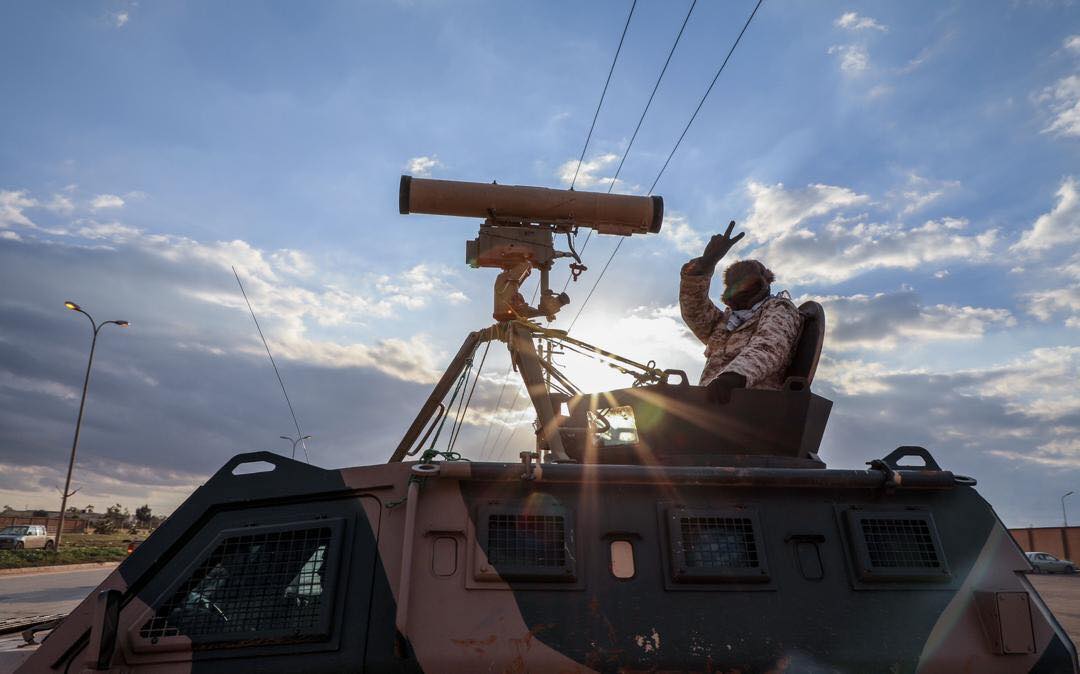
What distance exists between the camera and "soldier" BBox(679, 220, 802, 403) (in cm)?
452

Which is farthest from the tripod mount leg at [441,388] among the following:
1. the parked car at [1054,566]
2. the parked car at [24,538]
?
the parked car at [1054,566]

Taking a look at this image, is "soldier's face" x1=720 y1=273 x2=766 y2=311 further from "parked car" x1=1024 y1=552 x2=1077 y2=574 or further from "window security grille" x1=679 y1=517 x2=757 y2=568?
"parked car" x1=1024 y1=552 x2=1077 y2=574

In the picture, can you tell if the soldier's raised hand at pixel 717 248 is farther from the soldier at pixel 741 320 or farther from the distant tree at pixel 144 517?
the distant tree at pixel 144 517

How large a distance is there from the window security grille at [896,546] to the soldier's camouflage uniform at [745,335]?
1144 millimetres

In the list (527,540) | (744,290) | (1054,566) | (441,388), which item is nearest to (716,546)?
(527,540)

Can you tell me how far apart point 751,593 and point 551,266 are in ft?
19.2

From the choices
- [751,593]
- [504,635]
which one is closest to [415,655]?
[504,635]

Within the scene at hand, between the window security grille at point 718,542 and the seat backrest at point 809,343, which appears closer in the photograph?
the window security grille at point 718,542

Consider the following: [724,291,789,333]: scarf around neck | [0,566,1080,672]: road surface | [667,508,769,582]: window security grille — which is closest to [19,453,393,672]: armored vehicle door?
[0,566,1080,672]: road surface

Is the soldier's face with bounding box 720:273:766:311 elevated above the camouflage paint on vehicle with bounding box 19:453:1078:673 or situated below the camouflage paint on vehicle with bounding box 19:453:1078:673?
above

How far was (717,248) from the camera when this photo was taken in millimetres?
4895

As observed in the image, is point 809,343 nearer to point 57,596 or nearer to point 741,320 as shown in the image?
point 741,320

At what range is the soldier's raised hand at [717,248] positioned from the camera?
15.8 feet

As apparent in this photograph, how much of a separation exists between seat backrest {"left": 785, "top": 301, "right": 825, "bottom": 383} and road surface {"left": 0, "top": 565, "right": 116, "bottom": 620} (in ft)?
28.2
